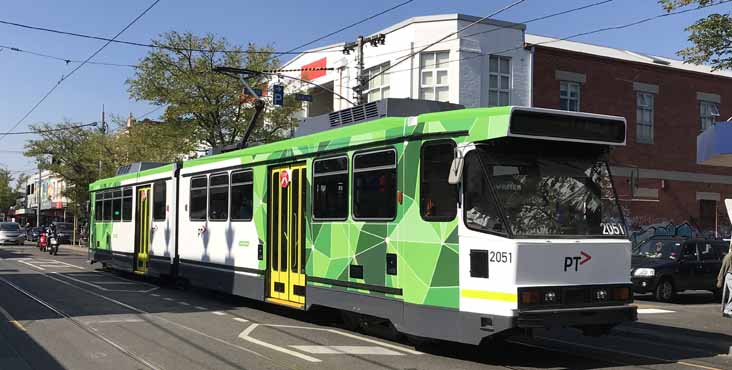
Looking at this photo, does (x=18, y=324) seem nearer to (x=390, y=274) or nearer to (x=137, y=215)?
(x=390, y=274)

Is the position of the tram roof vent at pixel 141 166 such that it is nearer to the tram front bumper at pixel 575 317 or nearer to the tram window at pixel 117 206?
the tram window at pixel 117 206

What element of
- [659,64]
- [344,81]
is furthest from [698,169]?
[344,81]

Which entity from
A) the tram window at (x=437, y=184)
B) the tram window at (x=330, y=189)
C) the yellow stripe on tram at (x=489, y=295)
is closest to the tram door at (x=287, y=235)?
the tram window at (x=330, y=189)

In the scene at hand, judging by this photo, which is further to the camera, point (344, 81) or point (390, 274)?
point (344, 81)

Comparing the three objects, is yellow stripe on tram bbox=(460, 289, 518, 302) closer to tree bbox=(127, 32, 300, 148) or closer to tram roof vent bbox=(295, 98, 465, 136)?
tram roof vent bbox=(295, 98, 465, 136)

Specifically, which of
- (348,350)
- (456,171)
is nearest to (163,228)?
(348,350)

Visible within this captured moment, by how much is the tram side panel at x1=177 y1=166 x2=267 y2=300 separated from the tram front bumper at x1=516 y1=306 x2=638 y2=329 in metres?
5.91

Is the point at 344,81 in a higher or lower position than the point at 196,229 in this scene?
higher

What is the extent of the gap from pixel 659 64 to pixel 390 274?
1183 inches

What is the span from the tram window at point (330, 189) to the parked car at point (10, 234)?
44086 millimetres

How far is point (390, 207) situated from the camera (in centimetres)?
947

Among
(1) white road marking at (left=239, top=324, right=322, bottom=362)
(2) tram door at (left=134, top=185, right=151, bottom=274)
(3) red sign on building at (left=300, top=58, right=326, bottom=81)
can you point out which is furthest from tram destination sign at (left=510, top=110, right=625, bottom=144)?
(3) red sign on building at (left=300, top=58, right=326, bottom=81)

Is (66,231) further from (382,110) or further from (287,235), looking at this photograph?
(382,110)

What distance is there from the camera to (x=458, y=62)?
28875 millimetres
